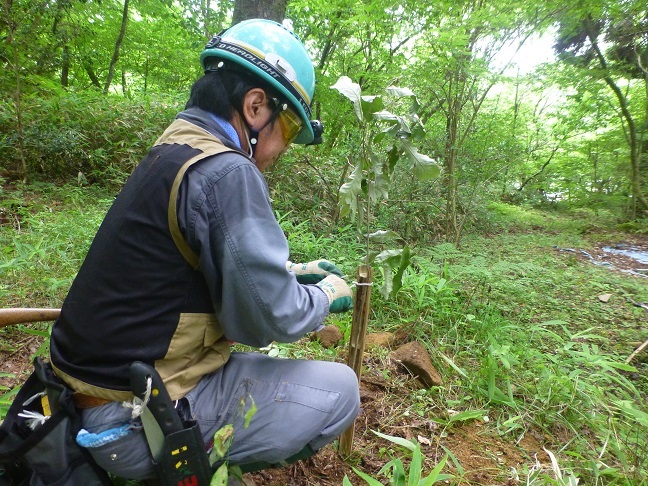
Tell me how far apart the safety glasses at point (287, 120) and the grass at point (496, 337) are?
1330 mm

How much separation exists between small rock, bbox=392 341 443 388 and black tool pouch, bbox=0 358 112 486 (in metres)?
1.66

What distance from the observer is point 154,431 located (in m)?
1.14

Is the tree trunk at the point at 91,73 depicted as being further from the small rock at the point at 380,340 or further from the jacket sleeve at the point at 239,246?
the jacket sleeve at the point at 239,246

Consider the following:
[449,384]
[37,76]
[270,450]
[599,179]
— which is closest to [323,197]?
[449,384]

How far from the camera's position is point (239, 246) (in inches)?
42.2

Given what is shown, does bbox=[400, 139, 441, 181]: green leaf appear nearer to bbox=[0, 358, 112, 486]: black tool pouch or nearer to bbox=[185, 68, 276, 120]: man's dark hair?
bbox=[185, 68, 276, 120]: man's dark hair

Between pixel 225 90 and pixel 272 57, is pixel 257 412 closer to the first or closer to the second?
pixel 225 90

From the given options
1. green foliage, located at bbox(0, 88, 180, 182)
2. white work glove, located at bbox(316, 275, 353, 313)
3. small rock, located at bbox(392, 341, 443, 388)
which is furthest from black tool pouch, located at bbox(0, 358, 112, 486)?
green foliage, located at bbox(0, 88, 180, 182)

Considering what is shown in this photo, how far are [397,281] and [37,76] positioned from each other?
7.60 meters

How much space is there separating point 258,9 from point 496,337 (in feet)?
11.2

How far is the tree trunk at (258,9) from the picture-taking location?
3387mm

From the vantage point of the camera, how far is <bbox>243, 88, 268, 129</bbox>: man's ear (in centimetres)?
133

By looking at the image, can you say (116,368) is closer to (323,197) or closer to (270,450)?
(270,450)

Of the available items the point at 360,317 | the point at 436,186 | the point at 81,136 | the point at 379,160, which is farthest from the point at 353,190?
the point at 81,136
